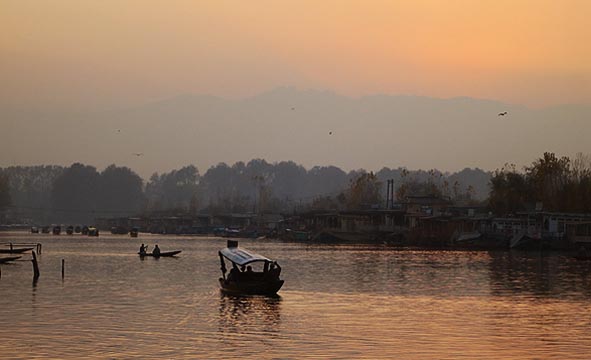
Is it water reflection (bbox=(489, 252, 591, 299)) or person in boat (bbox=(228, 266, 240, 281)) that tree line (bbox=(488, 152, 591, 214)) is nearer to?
water reflection (bbox=(489, 252, 591, 299))

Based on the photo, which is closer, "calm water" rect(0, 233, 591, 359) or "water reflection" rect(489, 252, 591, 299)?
"calm water" rect(0, 233, 591, 359)

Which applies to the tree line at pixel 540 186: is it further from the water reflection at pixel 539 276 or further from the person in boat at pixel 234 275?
the person in boat at pixel 234 275

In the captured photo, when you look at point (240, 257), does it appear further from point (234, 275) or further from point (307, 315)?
point (307, 315)

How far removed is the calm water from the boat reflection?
60mm

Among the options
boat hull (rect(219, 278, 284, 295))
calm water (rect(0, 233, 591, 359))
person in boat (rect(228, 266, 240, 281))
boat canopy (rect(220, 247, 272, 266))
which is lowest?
calm water (rect(0, 233, 591, 359))

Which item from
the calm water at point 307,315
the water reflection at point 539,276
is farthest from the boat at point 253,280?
the water reflection at point 539,276

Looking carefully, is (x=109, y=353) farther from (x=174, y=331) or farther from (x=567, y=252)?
(x=567, y=252)

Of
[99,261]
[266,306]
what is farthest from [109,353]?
[99,261]

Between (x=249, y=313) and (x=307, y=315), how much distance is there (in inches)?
118

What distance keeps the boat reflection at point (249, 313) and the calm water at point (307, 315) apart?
0.06 metres

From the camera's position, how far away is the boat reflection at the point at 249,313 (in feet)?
149

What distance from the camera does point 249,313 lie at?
50781mm

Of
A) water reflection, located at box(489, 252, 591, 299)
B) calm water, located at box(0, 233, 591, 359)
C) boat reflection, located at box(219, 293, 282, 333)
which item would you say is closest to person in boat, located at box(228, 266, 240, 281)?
boat reflection, located at box(219, 293, 282, 333)

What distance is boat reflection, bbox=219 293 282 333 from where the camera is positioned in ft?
149
